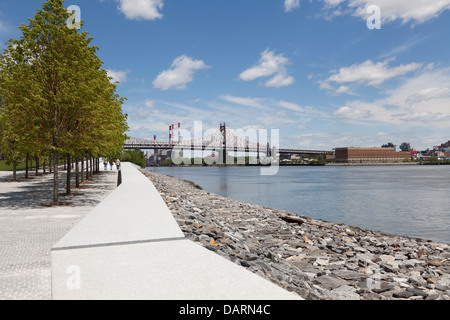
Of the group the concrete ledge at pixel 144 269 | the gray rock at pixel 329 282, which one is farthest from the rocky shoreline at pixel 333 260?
the concrete ledge at pixel 144 269

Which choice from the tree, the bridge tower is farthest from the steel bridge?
the tree

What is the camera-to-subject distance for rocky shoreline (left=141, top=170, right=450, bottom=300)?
6766 mm

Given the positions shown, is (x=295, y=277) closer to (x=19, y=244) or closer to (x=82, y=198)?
(x=19, y=244)

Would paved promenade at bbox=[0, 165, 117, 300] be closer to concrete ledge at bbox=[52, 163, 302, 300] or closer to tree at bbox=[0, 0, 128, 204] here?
concrete ledge at bbox=[52, 163, 302, 300]

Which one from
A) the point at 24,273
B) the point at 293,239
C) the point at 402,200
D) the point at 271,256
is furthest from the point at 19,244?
the point at 402,200

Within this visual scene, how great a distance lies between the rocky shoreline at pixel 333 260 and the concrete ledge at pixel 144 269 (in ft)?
3.03

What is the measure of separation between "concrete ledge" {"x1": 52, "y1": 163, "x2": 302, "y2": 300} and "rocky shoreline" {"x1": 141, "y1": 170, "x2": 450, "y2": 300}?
0.92 meters

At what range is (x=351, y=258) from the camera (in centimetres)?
971

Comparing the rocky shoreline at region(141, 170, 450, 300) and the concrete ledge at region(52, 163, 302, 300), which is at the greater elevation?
the concrete ledge at region(52, 163, 302, 300)

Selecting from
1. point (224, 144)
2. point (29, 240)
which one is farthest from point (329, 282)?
point (224, 144)

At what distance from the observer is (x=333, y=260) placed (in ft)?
31.2

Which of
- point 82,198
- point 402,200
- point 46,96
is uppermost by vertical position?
point 46,96

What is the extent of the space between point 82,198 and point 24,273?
500 inches

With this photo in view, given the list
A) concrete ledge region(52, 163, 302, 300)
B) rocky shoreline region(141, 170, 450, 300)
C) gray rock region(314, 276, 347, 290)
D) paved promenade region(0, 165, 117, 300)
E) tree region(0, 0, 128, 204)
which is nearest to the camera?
concrete ledge region(52, 163, 302, 300)
